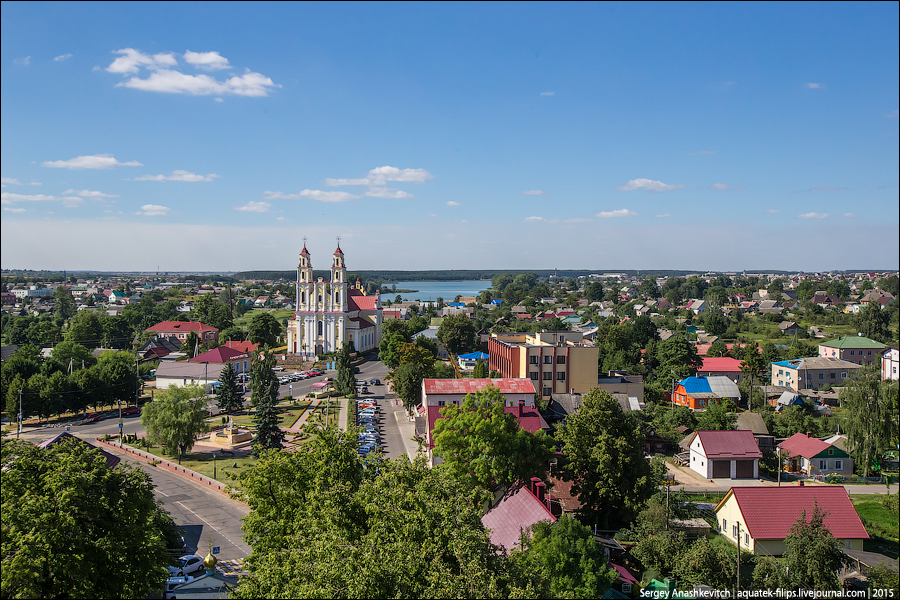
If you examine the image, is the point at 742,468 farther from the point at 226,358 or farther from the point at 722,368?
the point at 226,358

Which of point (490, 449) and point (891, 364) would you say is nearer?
point (490, 449)

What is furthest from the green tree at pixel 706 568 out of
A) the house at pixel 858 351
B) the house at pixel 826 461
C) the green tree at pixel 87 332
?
the green tree at pixel 87 332

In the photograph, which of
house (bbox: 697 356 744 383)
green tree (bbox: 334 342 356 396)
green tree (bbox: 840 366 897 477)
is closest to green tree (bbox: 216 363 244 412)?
green tree (bbox: 334 342 356 396)

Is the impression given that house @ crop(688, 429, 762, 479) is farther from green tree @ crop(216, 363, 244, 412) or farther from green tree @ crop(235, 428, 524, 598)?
green tree @ crop(216, 363, 244, 412)

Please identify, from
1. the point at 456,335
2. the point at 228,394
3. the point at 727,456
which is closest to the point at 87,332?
the point at 228,394

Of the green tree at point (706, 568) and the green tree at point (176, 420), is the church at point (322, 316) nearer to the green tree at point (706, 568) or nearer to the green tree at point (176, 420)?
the green tree at point (176, 420)

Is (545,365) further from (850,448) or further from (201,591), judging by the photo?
(201,591)

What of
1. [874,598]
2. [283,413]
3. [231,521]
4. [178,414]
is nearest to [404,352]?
[283,413]
